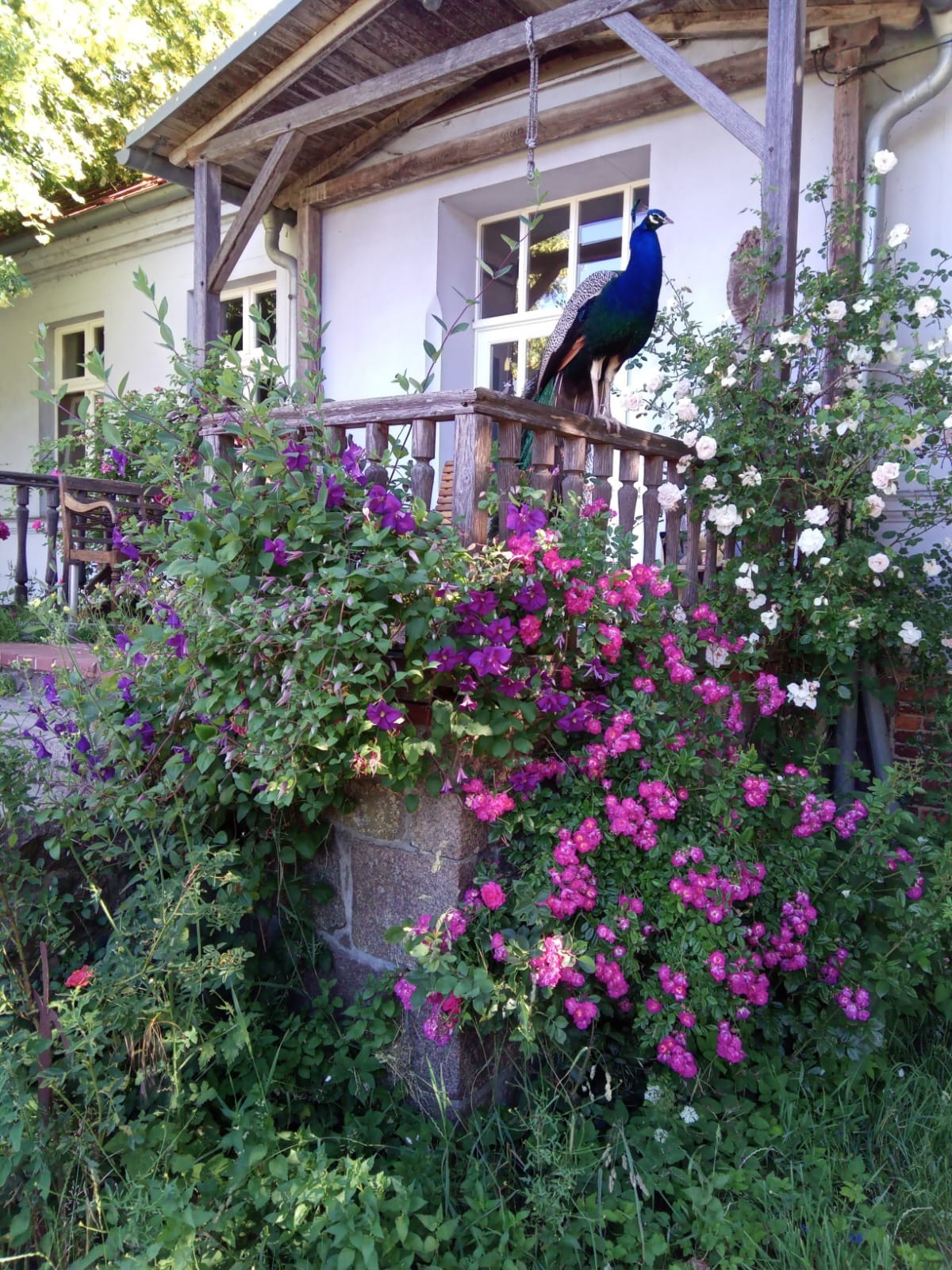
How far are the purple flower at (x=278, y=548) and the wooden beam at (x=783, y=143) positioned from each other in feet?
6.47

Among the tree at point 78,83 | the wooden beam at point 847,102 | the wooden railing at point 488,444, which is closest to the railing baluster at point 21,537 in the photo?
the tree at point 78,83

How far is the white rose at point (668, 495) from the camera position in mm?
2779

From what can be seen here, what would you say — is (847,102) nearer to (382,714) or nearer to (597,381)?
(597,381)

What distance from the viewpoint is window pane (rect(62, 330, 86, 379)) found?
7.68 m

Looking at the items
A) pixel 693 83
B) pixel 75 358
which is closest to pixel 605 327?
pixel 693 83

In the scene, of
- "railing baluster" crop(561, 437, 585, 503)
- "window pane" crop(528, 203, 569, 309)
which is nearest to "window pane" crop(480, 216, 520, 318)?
"window pane" crop(528, 203, 569, 309)

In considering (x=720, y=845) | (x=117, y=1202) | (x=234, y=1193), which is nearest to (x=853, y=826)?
(x=720, y=845)

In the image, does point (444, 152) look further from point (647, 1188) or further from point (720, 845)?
point (647, 1188)

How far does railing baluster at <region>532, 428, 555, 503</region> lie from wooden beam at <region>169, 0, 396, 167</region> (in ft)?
9.03

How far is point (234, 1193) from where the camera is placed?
5.26 feet

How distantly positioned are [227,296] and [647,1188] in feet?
20.6

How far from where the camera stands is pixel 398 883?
2178 mm

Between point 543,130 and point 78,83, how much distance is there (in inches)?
171

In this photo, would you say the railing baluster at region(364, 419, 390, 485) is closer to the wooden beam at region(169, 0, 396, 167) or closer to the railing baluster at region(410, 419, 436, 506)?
the railing baluster at region(410, 419, 436, 506)
